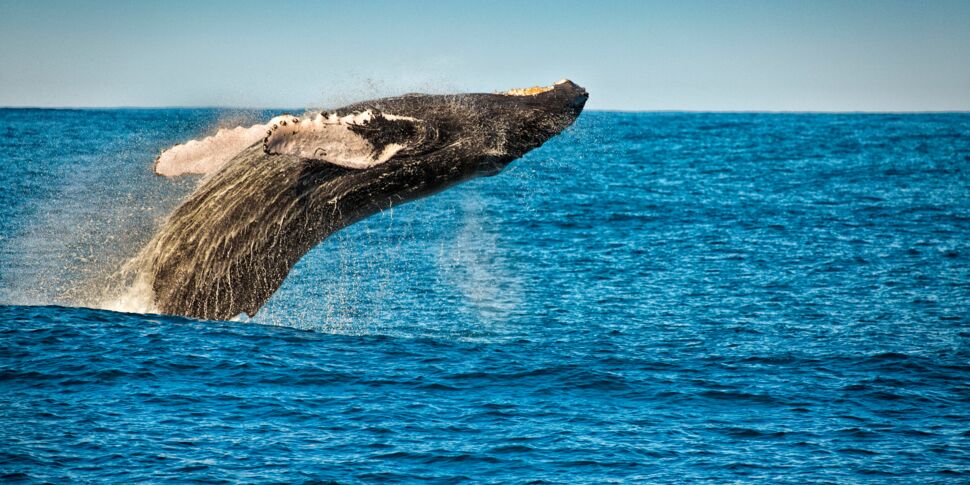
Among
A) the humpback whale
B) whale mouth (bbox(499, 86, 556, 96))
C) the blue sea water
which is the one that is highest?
whale mouth (bbox(499, 86, 556, 96))

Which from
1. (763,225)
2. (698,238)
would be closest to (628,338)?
(698,238)

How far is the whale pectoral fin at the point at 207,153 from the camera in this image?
12.4 meters

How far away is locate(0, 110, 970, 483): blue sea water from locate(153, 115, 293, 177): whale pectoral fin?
107cm

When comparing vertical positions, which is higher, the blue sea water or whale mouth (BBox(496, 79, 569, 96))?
whale mouth (BBox(496, 79, 569, 96))

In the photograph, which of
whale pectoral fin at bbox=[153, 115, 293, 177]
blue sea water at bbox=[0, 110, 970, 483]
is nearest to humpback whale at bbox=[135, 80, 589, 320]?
whale pectoral fin at bbox=[153, 115, 293, 177]

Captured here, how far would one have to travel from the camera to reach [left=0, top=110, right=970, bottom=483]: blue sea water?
1062cm

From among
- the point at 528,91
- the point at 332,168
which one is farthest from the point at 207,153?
the point at 528,91

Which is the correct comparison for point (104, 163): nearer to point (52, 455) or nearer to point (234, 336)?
point (234, 336)

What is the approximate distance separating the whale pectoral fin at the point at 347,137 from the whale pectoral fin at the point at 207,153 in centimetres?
104

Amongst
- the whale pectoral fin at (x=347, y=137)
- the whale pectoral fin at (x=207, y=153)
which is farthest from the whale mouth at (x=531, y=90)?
the whale pectoral fin at (x=207, y=153)

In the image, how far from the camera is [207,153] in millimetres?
12469

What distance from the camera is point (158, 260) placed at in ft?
43.9

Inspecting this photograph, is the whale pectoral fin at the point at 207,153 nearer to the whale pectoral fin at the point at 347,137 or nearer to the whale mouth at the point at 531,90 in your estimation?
the whale pectoral fin at the point at 347,137

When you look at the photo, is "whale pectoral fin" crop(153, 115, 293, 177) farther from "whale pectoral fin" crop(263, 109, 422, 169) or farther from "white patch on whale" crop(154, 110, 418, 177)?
"whale pectoral fin" crop(263, 109, 422, 169)
